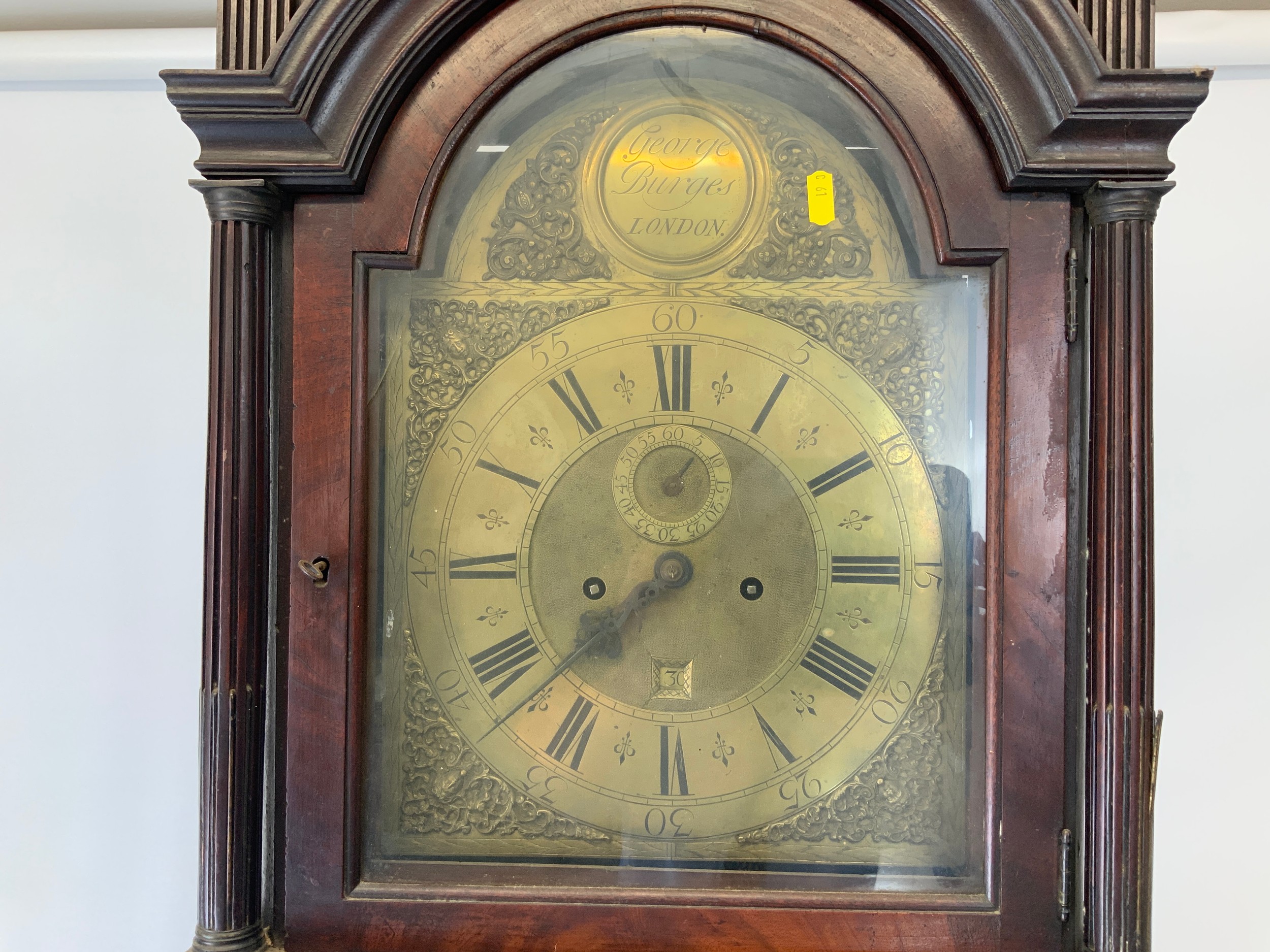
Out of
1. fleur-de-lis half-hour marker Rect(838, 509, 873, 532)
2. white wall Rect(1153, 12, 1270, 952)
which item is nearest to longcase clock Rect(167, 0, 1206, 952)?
fleur-de-lis half-hour marker Rect(838, 509, 873, 532)

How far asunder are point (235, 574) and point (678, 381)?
45 centimetres

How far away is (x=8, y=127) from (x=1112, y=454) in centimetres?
147

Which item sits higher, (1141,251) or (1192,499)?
(1141,251)

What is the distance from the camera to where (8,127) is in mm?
1346

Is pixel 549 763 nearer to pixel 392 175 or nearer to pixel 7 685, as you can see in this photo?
pixel 392 175

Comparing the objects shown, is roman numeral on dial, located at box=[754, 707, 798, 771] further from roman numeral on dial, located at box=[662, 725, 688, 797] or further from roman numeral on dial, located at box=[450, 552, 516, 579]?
roman numeral on dial, located at box=[450, 552, 516, 579]

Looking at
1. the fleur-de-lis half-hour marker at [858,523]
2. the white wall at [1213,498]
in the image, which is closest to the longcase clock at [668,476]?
the fleur-de-lis half-hour marker at [858,523]

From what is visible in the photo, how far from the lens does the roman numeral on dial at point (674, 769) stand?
3.02 ft

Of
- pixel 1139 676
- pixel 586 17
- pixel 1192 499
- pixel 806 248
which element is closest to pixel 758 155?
pixel 806 248

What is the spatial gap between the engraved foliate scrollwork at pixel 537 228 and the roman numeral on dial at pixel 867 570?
1.25 ft

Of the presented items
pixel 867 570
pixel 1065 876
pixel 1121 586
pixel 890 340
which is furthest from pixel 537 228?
pixel 1065 876

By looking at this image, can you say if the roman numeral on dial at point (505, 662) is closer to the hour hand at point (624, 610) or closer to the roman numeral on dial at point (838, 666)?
the hour hand at point (624, 610)

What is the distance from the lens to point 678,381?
931 mm

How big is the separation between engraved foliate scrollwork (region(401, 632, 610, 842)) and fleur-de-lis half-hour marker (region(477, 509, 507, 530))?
5.2 inches
